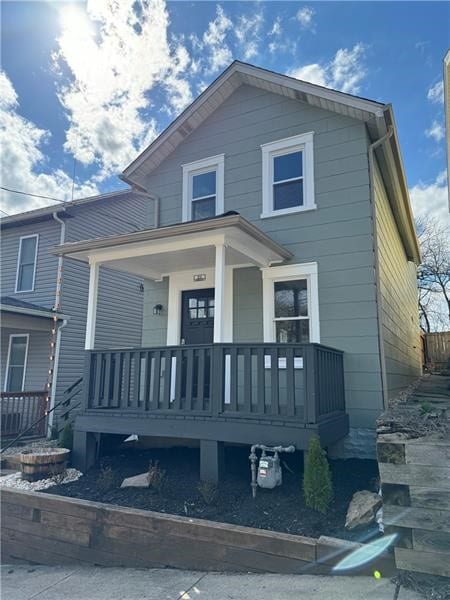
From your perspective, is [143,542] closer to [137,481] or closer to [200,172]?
[137,481]

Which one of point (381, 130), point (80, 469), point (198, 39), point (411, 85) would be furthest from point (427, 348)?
point (80, 469)

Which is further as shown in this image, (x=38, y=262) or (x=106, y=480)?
(x=38, y=262)

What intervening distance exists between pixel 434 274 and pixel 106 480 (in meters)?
20.3

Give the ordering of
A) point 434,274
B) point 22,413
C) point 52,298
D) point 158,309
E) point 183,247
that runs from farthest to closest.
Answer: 1. point 434,274
2. point 52,298
3. point 22,413
4. point 158,309
5. point 183,247

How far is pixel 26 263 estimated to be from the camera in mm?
11711

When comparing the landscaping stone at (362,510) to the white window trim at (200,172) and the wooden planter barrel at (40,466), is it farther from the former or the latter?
the white window trim at (200,172)

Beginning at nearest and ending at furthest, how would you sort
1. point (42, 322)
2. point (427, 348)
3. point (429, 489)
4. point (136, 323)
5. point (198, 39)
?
point (429, 489), point (198, 39), point (42, 322), point (136, 323), point (427, 348)

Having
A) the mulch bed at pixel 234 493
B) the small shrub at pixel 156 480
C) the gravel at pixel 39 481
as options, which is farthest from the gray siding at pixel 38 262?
the small shrub at pixel 156 480

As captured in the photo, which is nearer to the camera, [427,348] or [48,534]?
[48,534]

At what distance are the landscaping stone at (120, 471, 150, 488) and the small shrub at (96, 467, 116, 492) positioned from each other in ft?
0.53

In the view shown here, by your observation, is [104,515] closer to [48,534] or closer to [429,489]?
[48,534]

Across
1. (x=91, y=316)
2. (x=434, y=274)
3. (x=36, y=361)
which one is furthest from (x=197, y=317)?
(x=434, y=274)

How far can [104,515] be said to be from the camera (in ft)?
13.9

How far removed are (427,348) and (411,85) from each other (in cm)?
1225
